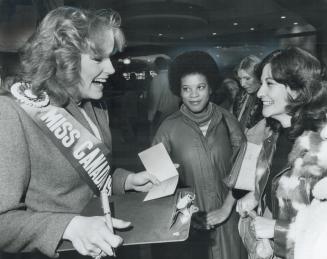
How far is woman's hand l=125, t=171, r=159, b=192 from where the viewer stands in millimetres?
1493

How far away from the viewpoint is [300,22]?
1.44m

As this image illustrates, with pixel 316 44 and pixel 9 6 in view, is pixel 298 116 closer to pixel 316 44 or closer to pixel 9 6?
pixel 316 44

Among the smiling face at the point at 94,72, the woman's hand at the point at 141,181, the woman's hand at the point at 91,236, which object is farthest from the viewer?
the woman's hand at the point at 141,181

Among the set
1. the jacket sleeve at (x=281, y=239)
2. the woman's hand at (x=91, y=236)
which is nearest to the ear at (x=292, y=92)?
the jacket sleeve at (x=281, y=239)

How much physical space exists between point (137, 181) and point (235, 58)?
2.18 feet

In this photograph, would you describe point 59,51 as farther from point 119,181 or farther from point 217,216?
point 217,216

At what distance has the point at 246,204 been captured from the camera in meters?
1.67

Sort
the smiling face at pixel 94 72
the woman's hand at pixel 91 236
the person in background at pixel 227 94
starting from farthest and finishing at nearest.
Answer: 1. the person in background at pixel 227 94
2. the smiling face at pixel 94 72
3. the woman's hand at pixel 91 236

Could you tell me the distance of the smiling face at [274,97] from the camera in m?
1.44

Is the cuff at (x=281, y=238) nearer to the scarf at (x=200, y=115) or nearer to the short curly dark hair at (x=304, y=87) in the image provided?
the short curly dark hair at (x=304, y=87)

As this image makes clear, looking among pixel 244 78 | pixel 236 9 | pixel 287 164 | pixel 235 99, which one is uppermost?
pixel 236 9

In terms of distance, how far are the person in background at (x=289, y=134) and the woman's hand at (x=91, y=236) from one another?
695 mm

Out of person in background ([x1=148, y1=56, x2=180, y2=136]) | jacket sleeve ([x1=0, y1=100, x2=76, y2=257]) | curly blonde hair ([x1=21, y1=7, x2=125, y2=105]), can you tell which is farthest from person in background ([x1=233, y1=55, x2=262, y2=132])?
jacket sleeve ([x1=0, y1=100, x2=76, y2=257])

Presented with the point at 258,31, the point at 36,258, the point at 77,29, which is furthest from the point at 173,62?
the point at 36,258
